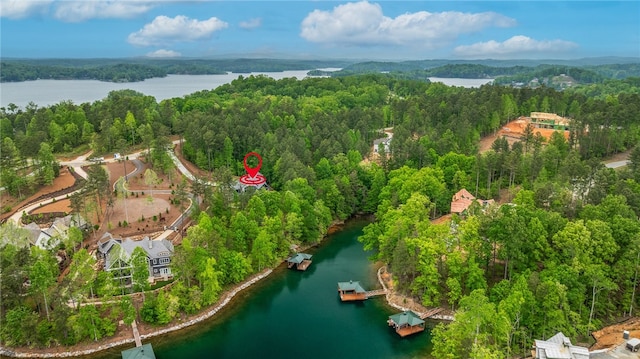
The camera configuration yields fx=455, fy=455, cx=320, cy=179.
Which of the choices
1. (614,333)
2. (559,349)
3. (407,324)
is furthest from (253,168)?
(614,333)

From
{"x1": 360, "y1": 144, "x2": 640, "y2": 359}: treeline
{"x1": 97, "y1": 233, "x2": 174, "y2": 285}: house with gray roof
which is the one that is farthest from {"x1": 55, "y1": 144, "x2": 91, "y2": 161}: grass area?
{"x1": 360, "y1": 144, "x2": 640, "y2": 359}: treeline

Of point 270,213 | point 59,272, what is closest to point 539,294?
point 270,213

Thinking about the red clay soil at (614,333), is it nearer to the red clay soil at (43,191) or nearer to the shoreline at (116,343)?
the shoreline at (116,343)

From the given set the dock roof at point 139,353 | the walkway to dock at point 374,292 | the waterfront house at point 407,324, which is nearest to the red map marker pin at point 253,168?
the walkway to dock at point 374,292

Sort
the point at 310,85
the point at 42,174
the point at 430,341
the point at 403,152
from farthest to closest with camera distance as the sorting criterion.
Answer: the point at 310,85, the point at 403,152, the point at 42,174, the point at 430,341

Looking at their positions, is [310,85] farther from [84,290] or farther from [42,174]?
[84,290]

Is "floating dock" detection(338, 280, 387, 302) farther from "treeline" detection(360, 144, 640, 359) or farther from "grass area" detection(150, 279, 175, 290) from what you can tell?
"grass area" detection(150, 279, 175, 290)
